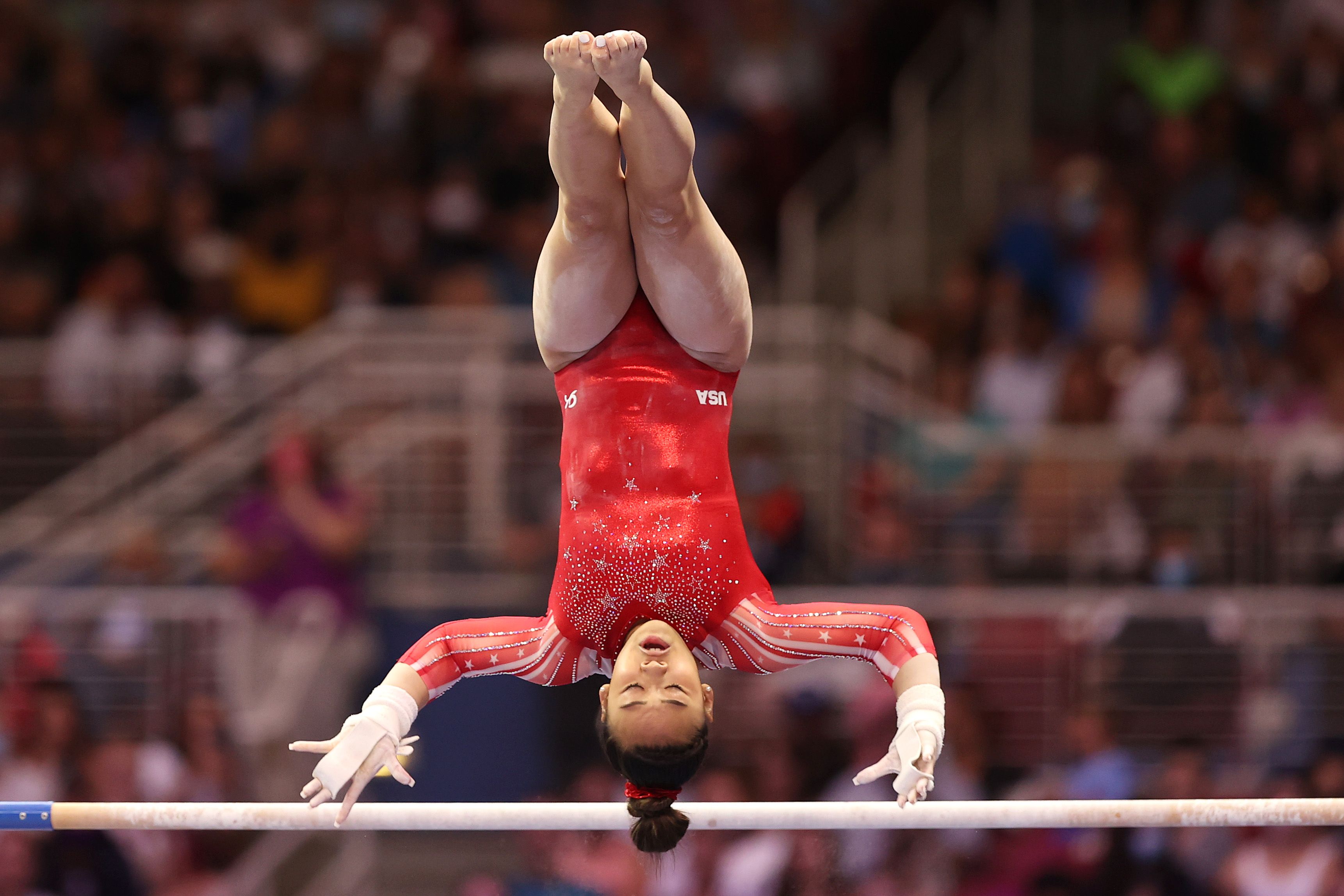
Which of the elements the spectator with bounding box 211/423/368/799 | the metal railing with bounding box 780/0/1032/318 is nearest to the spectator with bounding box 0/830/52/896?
the spectator with bounding box 211/423/368/799

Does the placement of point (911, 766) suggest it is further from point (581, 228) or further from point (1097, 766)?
point (1097, 766)

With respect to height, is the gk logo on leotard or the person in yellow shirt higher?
the person in yellow shirt

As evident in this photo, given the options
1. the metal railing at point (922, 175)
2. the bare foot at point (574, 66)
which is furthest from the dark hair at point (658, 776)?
the metal railing at point (922, 175)

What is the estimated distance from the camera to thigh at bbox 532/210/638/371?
4.38m

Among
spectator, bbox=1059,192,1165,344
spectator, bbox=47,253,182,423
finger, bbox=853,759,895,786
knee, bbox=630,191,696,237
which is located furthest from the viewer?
spectator, bbox=1059,192,1165,344

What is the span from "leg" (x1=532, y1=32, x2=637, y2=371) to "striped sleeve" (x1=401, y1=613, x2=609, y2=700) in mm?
770

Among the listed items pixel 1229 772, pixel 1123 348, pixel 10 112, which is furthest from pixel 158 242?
pixel 1229 772

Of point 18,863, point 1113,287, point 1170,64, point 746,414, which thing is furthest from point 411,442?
point 1170,64

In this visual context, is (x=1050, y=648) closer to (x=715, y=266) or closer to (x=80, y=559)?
(x=715, y=266)

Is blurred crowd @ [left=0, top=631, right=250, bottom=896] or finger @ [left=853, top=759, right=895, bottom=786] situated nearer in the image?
finger @ [left=853, top=759, right=895, bottom=786]

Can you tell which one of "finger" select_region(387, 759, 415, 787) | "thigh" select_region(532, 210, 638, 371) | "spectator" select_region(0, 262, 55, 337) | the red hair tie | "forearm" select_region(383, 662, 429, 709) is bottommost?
the red hair tie

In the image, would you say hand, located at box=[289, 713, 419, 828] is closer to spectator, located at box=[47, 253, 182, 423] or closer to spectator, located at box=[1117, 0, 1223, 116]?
spectator, located at box=[47, 253, 182, 423]

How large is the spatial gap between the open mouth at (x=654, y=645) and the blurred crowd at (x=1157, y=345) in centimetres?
319

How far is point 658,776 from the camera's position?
4082mm
